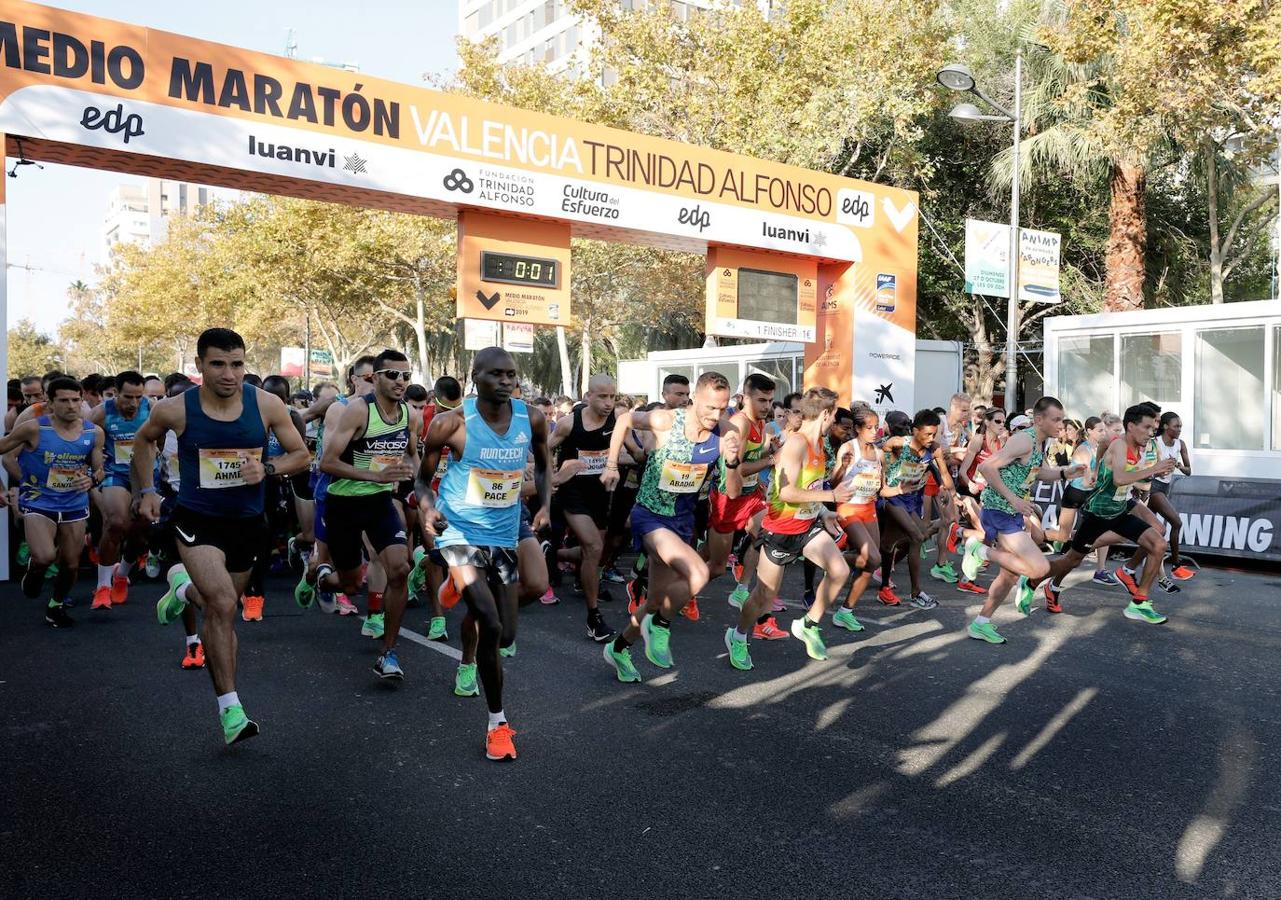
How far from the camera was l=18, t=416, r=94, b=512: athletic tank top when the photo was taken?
8.33 m

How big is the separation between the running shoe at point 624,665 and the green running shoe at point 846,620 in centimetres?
246

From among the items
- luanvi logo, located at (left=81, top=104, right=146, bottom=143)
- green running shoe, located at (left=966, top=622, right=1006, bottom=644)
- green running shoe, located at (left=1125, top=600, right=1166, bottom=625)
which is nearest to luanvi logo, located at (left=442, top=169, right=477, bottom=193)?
luanvi logo, located at (left=81, top=104, right=146, bottom=143)

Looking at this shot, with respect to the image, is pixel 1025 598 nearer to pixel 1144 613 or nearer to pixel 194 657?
pixel 1144 613

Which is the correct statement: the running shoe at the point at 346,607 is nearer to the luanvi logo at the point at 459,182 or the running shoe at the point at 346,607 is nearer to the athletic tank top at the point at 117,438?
the athletic tank top at the point at 117,438

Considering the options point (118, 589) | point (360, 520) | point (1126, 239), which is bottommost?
point (118, 589)

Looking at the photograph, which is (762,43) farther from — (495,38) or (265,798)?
(265,798)

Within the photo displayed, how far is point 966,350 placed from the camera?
29.3m

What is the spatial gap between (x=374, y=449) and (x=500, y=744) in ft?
8.73

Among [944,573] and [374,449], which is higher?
[374,449]

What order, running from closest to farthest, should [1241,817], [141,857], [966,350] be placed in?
[141,857] → [1241,817] → [966,350]

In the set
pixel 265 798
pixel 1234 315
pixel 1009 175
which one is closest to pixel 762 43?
pixel 1009 175

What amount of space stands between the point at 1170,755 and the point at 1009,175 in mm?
20873

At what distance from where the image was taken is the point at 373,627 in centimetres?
781

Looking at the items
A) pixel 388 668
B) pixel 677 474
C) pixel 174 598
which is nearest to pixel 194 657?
pixel 174 598
